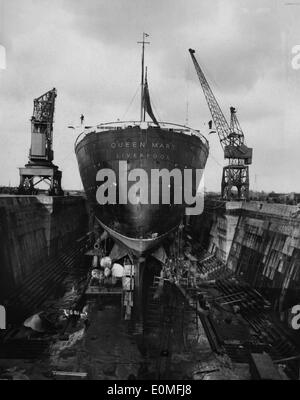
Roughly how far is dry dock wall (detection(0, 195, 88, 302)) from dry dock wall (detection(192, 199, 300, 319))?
1432cm

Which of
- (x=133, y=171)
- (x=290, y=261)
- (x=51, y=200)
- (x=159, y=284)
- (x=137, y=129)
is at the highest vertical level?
(x=137, y=129)

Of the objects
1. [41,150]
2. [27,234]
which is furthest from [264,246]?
[41,150]

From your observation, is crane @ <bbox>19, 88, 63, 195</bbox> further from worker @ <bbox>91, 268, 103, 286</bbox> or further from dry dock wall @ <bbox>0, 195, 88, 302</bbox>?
worker @ <bbox>91, 268, 103, 286</bbox>

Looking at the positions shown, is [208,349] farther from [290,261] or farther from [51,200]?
[51,200]

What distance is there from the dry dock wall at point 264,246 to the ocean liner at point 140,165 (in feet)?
18.6

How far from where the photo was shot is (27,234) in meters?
21.9

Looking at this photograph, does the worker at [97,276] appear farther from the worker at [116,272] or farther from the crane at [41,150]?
the crane at [41,150]

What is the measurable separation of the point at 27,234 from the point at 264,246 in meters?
15.4

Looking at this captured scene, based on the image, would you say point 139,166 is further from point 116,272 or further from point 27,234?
point 27,234

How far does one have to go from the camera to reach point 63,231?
32312 mm

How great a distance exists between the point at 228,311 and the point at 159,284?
14.0 feet

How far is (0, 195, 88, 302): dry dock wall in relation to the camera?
59.7 feet

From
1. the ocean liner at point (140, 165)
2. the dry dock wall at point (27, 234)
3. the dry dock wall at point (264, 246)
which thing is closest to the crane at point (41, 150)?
the dry dock wall at point (27, 234)
